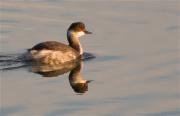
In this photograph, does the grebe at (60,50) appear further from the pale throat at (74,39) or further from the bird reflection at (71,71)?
the bird reflection at (71,71)

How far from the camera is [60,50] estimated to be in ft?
65.2

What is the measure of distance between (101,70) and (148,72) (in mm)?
939

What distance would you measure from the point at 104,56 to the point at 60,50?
95 centimetres

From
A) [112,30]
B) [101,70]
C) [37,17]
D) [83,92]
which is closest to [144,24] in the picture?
[112,30]

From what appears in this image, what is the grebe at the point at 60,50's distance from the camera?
765 inches

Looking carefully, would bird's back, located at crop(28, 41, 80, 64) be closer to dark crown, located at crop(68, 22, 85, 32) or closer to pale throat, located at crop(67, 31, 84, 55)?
pale throat, located at crop(67, 31, 84, 55)

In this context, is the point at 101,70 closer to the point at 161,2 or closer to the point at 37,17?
the point at 37,17

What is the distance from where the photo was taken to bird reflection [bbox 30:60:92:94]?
57.9ft

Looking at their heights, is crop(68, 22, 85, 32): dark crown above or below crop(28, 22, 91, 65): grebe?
above

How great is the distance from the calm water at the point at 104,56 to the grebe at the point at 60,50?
Answer: 1.08ft

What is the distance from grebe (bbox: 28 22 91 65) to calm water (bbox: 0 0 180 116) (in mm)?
329

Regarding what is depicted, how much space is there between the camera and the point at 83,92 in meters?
17.1

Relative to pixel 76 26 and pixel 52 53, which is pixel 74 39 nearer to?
pixel 76 26

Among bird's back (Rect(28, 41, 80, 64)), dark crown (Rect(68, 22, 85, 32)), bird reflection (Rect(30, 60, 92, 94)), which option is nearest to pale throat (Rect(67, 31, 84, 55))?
dark crown (Rect(68, 22, 85, 32))
